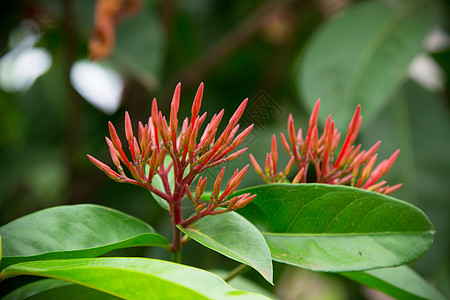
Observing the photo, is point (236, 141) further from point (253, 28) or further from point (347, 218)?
point (253, 28)

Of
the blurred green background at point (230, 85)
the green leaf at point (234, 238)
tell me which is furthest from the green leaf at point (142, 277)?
the blurred green background at point (230, 85)

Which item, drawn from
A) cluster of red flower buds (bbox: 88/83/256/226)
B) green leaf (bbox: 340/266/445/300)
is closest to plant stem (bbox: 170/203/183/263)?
cluster of red flower buds (bbox: 88/83/256/226)

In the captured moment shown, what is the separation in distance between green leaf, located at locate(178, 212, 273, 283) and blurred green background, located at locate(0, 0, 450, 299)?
0.51m

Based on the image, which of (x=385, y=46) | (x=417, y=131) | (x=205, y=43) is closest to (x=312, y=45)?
(x=385, y=46)

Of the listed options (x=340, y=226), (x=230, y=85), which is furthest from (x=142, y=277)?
(x=230, y=85)

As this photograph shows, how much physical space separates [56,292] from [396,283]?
1.16 ft

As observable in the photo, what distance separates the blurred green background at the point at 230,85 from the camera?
3.28 feet

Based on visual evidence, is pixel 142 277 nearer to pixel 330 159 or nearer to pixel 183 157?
pixel 183 157

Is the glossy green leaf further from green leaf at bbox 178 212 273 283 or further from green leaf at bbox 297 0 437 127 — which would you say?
green leaf at bbox 297 0 437 127

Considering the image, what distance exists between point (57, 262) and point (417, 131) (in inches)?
41.5

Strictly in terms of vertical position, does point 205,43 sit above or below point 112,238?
above

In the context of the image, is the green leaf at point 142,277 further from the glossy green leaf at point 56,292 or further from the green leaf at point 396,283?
the green leaf at point 396,283

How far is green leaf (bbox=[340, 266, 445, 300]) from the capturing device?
1.60ft

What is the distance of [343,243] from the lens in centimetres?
41
